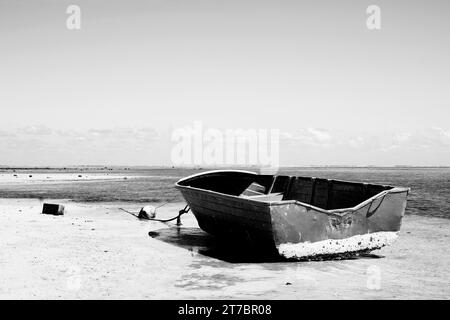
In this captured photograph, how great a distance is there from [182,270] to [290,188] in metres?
6.07

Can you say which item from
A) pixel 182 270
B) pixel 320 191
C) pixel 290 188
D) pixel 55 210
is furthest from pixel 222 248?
pixel 55 210

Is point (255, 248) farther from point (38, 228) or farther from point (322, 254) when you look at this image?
point (38, 228)

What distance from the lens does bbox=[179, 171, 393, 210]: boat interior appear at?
407 inches

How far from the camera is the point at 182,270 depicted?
7.19 meters

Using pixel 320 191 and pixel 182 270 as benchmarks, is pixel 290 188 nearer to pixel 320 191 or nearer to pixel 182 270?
pixel 320 191

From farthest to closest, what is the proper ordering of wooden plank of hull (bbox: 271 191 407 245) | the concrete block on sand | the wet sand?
the concrete block on sand, wooden plank of hull (bbox: 271 191 407 245), the wet sand

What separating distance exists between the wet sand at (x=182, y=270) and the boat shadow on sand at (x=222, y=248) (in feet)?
0.09

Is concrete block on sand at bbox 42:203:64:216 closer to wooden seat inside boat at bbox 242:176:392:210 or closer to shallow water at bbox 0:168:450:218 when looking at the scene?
wooden seat inside boat at bbox 242:176:392:210

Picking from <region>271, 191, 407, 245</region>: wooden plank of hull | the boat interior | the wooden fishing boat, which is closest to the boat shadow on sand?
the wooden fishing boat

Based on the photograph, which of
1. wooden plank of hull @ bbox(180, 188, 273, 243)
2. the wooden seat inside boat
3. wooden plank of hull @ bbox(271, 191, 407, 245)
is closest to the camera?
wooden plank of hull @ bbox(271, 191, 407, 245)

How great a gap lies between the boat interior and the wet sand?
5.16 feet

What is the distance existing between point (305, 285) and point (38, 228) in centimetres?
833

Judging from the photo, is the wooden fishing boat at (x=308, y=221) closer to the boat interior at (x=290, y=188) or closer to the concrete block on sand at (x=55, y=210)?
the boat interior at (x=290, y=188)
